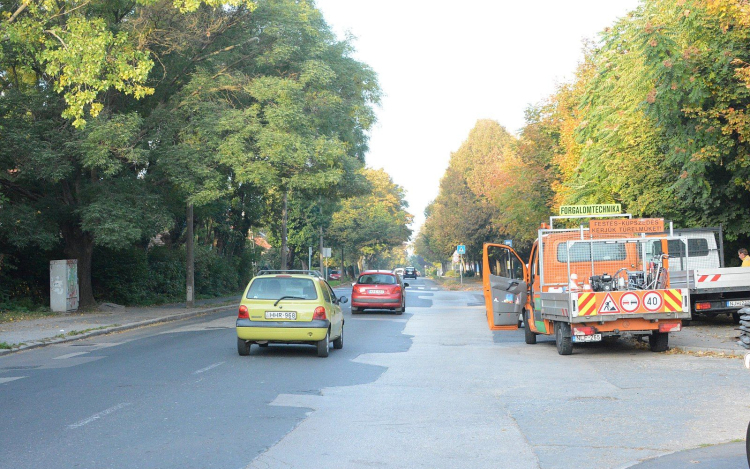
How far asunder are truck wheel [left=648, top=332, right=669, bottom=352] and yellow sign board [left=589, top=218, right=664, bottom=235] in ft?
6.89

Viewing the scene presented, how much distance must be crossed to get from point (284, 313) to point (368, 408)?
194 inches

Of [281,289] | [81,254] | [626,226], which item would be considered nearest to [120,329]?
[81,254]

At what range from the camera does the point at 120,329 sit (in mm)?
20828

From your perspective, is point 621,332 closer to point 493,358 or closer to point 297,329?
point 493,358

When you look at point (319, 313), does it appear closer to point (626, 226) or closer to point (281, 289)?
point (281, 289)

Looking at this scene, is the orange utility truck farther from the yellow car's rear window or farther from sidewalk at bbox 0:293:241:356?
sidewalk at bbox 0:293:241:356

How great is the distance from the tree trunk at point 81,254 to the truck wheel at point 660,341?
1927 cm

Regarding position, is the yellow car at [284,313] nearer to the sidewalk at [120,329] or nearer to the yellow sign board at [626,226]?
the sidewalk at [120,329]

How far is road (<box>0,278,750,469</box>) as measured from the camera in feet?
22.2

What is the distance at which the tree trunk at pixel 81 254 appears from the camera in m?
26.7

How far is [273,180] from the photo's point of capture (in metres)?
25.4

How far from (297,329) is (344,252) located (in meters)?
73.0

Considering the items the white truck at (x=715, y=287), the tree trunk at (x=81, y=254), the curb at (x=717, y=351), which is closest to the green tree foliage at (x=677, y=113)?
the white truck at (x=715, y=287)

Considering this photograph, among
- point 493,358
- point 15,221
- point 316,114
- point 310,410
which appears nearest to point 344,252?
point 316,114
